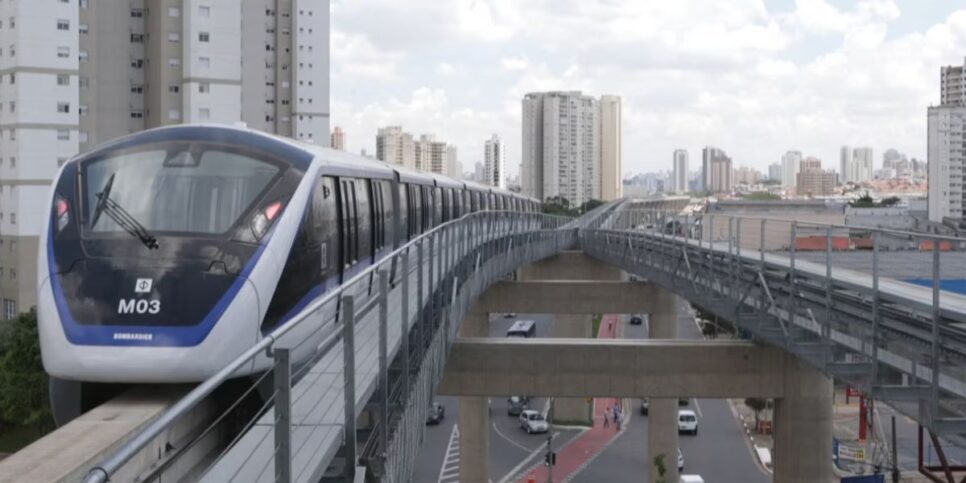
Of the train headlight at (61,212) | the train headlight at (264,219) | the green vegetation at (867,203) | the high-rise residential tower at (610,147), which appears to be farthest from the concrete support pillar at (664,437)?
the high-rise residential tower at (610,147)

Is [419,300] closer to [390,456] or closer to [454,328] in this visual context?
[390,456]

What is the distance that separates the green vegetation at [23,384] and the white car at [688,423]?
1022 inches

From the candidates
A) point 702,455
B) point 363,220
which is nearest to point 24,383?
point 702,455

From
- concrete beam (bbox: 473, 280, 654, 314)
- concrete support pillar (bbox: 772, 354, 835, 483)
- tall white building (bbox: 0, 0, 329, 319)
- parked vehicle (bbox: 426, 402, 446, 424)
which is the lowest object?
parked vehicle (bbox: 426, 402, 446, 424)

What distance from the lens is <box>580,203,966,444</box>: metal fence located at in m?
8.45

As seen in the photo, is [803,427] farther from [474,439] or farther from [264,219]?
[264,219]

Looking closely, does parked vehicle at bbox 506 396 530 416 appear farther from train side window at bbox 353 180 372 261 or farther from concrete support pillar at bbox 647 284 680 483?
train side window at bbox 353 180 372 261

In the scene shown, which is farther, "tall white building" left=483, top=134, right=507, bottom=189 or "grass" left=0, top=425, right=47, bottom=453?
"tall white building" left=483, top=134, right=507, bottom=189

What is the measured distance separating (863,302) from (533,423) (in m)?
36.9

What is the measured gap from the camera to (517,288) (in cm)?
3869

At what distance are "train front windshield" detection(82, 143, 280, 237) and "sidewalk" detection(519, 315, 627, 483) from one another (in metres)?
29.2

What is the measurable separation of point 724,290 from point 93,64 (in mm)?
47785

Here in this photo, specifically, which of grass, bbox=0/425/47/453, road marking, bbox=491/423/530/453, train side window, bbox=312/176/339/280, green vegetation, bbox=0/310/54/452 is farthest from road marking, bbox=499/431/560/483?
train side window, bbox=312/176/339/280

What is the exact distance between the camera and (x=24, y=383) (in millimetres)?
36469
